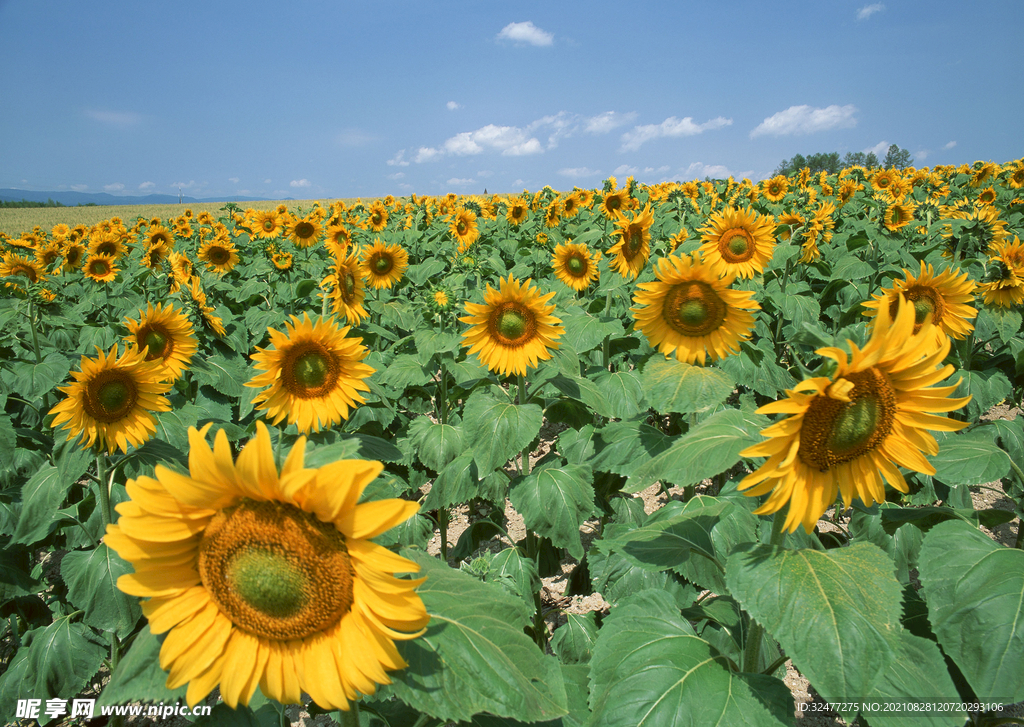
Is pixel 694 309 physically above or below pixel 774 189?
below

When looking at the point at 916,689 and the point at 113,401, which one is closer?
the point at 916,689

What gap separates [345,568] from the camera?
1090 mm

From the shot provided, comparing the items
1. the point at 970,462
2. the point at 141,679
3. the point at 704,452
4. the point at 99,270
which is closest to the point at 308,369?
the point at 141,679

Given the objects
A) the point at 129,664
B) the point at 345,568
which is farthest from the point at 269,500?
the point at 129,664

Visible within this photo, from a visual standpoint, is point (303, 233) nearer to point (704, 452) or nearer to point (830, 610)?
point (704, 452)

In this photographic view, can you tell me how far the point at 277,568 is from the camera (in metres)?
1.07

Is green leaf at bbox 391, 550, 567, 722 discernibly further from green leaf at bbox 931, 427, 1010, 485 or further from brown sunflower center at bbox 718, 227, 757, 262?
brown sunflower center at bbox 718, 227, 757, 262

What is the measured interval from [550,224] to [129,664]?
10.8 m

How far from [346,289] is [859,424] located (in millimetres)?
4135

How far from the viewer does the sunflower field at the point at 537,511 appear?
1.10 metres

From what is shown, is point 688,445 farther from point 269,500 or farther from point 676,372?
point 269,500

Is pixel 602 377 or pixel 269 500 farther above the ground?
pixel 269 500

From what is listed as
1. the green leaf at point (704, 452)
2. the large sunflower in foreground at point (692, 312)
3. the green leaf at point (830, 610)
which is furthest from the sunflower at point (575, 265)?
the green leaf at point (830, 610)

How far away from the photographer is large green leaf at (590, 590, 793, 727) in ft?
5.00
